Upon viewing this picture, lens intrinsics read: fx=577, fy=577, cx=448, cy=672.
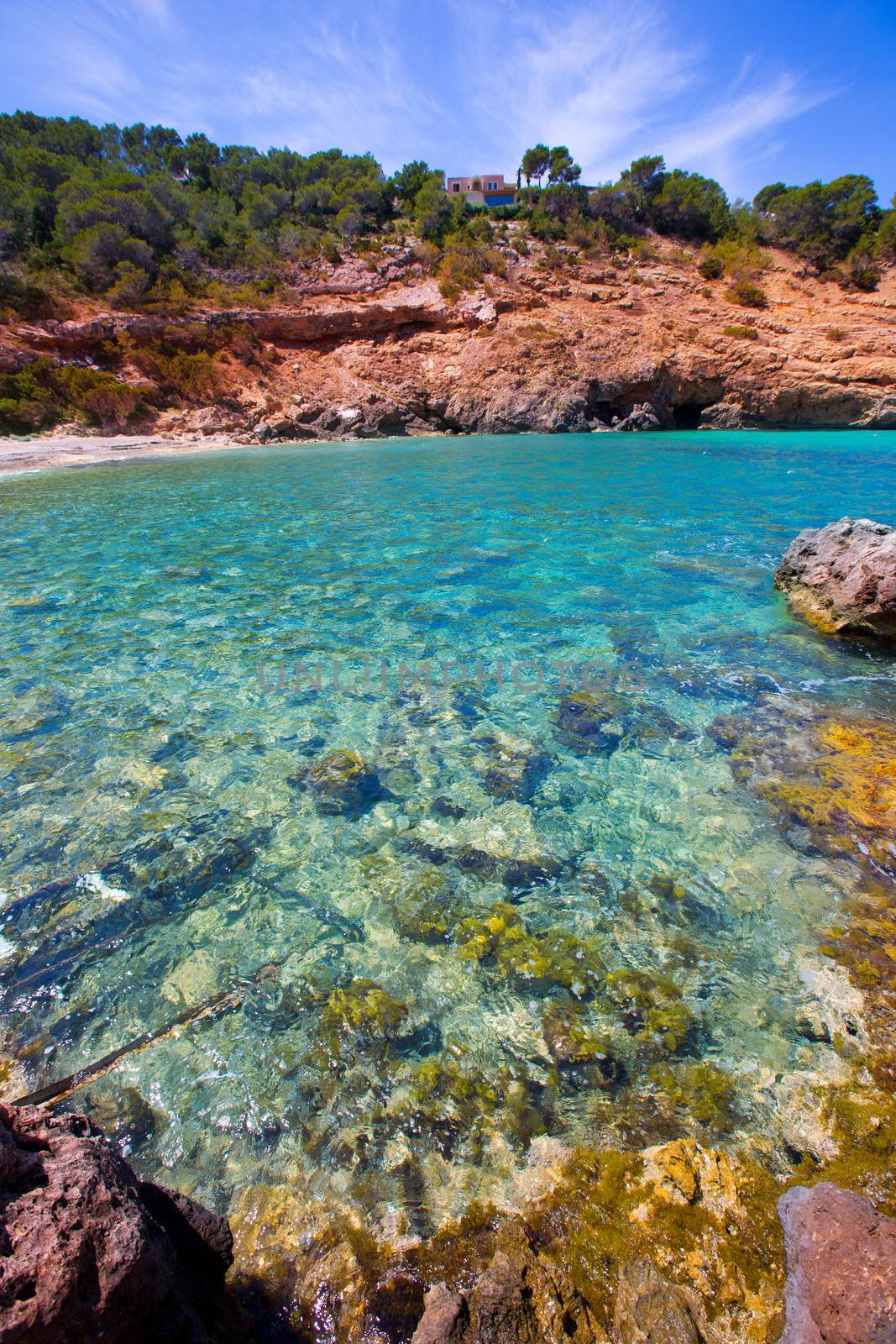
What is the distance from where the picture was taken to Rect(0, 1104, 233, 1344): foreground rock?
111cm

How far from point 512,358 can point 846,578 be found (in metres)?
28.7

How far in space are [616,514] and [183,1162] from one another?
13.0 m

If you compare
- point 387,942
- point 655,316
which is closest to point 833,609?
point 387,942

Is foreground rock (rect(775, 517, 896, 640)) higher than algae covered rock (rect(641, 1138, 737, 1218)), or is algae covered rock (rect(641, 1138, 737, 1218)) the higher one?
foreground rock (rect(775, 517, 896, 640))

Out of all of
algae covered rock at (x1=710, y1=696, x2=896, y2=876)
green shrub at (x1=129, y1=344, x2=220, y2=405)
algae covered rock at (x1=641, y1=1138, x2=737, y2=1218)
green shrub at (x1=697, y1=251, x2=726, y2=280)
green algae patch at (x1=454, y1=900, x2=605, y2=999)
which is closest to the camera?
algae covered rock at (x1=641, y1=1138, x2=737, y2=1218)

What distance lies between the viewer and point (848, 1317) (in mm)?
1417

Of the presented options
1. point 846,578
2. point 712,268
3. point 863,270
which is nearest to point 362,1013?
point 846,578

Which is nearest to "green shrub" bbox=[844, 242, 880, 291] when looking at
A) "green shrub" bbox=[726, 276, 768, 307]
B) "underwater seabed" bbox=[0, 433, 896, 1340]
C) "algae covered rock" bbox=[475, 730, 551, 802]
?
"green shrub" bbox=[726, 276, 768, 307]

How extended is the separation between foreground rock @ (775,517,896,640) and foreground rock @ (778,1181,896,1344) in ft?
18.6

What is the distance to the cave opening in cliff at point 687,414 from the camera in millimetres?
31672

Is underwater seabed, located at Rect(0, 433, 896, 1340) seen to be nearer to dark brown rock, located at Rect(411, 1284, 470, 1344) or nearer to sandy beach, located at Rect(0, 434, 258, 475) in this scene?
dark brown rock, located at Rect(411, 1284, 470, 1344)

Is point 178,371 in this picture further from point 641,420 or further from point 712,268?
point 712,268

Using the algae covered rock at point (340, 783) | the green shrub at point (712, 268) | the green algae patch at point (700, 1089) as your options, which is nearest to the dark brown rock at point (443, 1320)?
the green algae patch at point (700, 1089)

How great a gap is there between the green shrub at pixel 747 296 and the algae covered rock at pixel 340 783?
41.0m
